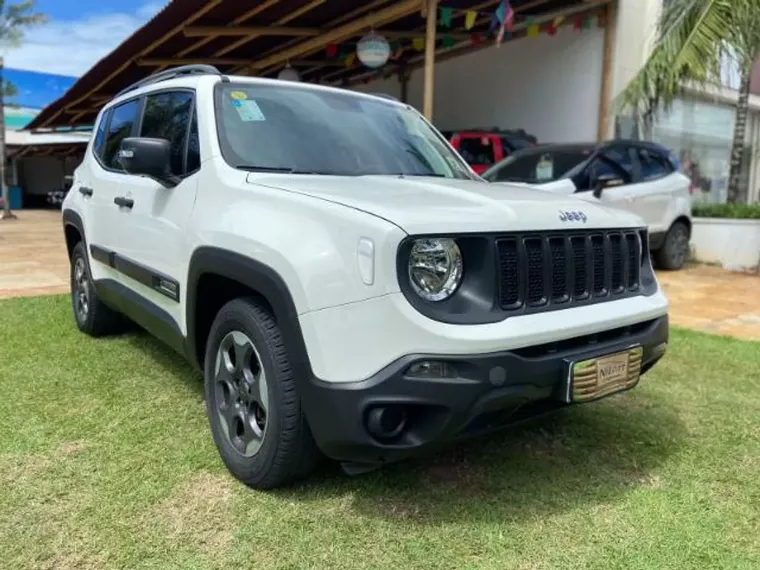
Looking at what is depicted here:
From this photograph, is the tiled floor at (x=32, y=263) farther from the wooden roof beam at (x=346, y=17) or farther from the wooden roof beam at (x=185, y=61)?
the wooden roof beam at (x=346, y=17)

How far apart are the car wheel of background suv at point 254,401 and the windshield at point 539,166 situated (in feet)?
19.9

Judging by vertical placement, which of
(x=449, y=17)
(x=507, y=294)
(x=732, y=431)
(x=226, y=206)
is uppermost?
(x=449, y=17)

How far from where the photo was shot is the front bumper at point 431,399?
231 cm

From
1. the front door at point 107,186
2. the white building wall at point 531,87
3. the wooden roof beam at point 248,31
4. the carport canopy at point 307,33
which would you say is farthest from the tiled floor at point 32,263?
the white building wall at point 531,87

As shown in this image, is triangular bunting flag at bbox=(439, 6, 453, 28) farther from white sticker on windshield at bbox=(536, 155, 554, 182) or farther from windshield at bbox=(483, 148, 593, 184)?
white sticker on windshield at bbox=(536, 155, 554, 182)

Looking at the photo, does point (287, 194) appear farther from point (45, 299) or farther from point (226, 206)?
point (45, 299)

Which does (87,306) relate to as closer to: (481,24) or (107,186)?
(107,186)

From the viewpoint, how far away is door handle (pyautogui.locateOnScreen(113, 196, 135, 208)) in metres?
3.98

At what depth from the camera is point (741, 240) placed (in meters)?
10.6

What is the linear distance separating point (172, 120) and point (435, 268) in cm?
212

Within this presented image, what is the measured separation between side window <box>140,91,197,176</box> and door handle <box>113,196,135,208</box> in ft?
1.34

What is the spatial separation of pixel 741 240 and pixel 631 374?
9.03 meters

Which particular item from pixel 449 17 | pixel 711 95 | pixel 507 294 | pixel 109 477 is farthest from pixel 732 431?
pixel 711 95

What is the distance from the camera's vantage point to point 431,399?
2322mm
